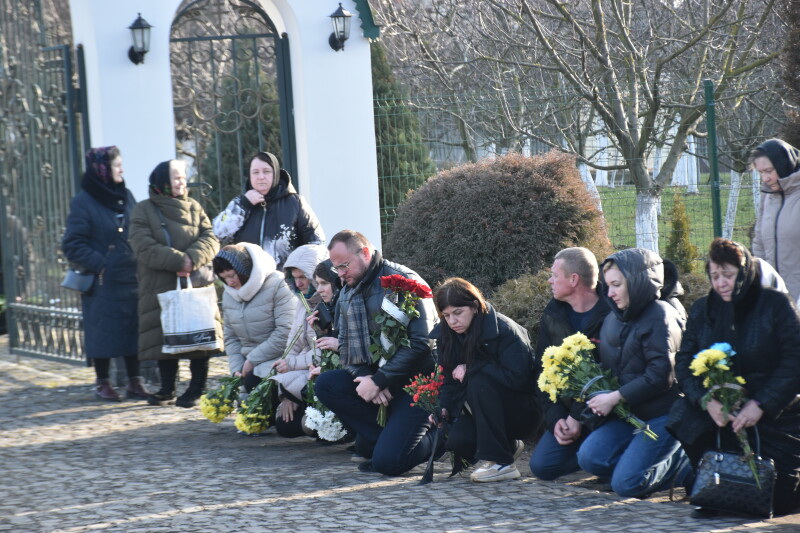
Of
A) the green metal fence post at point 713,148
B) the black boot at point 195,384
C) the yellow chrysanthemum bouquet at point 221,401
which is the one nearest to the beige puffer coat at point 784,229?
the green metal fence post at point 713,148

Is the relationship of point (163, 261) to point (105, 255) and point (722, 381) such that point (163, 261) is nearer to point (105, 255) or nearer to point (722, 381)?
point (105, 255)

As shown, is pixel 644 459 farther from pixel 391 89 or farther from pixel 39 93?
pixel 391 89

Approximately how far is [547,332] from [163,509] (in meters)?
2.29

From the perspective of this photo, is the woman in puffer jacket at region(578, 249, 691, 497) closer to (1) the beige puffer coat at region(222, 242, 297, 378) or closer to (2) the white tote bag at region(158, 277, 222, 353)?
(1) the beige puffer coat at region(222, 242, 297, 378)

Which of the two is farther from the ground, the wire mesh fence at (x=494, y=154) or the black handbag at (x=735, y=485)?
the wire mesh fence at (x=494, y=154)

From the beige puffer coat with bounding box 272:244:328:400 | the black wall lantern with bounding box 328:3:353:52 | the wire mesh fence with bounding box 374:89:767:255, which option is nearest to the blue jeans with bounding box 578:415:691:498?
the beige puffer coat with bounding box 272:244:328:400

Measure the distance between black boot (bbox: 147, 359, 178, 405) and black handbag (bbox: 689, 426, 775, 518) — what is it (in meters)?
4.64

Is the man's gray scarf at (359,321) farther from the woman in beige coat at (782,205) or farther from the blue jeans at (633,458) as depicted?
the woman in beige coat at (782,205)

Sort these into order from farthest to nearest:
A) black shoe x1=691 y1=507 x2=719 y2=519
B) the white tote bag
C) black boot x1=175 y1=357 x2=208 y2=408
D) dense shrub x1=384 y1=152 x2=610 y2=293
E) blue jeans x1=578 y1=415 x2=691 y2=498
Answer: black boot x1=175 y1=357 x2=208 y2=408, dense shrub x1=384 y1=152 x2=610 y2=293, the white tote bag, blue jeans x1=578 y1=415 x2=691 y2=498, black shoe x1=691 y1=507 x2=719 y2=519

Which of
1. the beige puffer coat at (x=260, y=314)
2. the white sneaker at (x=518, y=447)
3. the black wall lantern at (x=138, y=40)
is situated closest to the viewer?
the white sneaker at (x=518, y=447)

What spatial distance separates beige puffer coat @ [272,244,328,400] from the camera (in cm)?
664

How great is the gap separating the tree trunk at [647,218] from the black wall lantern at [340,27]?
11.7 ft

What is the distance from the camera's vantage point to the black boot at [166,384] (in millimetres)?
8078

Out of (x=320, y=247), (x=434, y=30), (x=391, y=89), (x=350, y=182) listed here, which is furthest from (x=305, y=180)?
(x=434, y=30)
